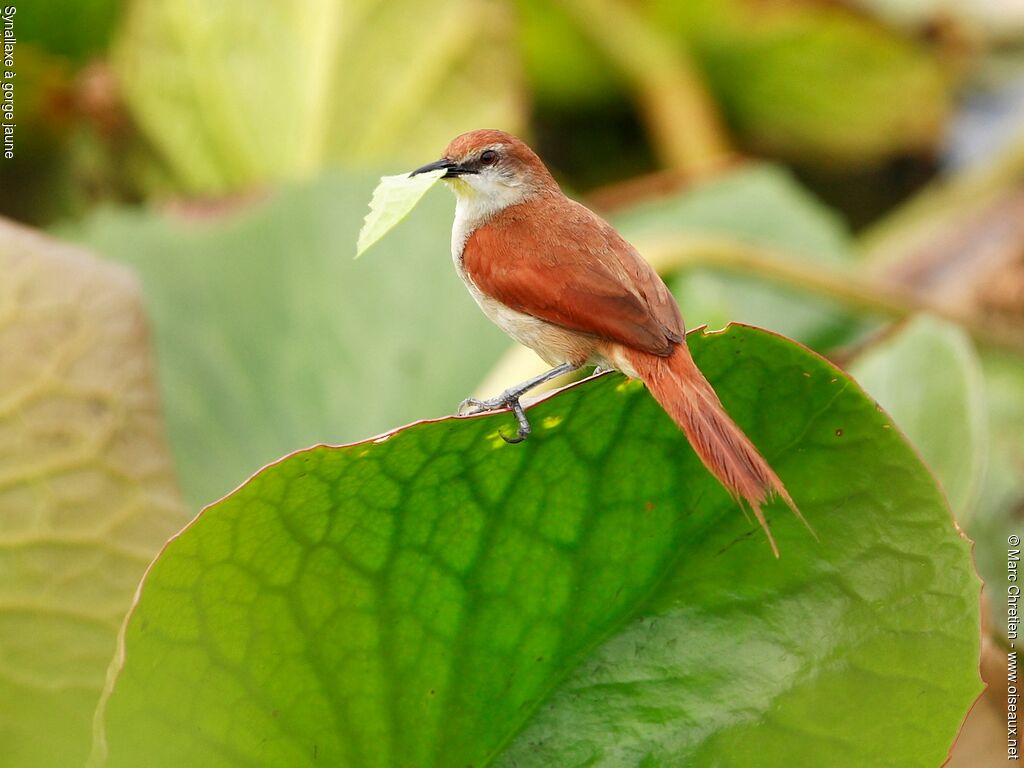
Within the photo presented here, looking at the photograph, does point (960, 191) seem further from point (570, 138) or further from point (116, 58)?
point (116, 58)

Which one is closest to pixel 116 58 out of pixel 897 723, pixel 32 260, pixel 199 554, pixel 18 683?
pixel 32 260

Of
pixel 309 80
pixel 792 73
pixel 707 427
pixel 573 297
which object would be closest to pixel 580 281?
pixel 573 297

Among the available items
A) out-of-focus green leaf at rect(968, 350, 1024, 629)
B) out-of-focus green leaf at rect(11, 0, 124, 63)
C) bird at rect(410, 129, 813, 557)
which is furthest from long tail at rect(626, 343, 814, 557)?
out-of-focus green leaf at rect(11, 0, 124, 63)

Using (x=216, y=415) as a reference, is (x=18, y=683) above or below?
below

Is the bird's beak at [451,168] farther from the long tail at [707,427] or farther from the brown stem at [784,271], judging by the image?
the brown stem at [784,271]

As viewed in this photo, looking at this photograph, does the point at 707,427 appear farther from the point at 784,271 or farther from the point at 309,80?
the point at 309,80

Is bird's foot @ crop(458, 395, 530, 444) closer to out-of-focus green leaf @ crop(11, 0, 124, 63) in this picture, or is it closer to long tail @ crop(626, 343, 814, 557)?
long tail @ crop(626, 343, 814, 557)
